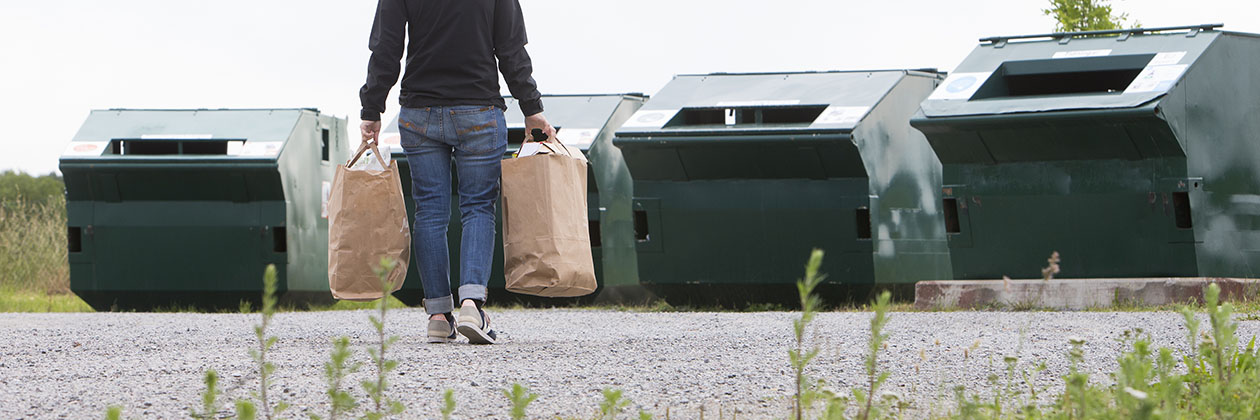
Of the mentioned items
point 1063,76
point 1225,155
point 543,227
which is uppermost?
point 1063,76

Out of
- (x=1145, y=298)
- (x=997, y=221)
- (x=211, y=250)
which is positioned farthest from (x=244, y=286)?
(x=1145, y=298)

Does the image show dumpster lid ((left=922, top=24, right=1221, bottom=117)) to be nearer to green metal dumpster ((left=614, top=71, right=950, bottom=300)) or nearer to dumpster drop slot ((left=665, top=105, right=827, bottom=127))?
green metal dumpster ((left=614, top=71, right=950, bottom=300))

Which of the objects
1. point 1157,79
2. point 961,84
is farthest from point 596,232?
point 1157,79

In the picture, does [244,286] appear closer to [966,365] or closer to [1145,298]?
[1145,298]

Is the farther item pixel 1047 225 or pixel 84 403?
pixel 1047 225

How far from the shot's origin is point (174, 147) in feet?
33.1

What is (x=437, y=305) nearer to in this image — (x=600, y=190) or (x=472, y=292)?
(x=472, y=292)

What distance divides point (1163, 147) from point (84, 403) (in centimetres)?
570

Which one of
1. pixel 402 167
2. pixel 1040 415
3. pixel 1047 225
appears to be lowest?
pixel 1040 415

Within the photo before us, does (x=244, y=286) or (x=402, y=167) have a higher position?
(x=402, y=167)

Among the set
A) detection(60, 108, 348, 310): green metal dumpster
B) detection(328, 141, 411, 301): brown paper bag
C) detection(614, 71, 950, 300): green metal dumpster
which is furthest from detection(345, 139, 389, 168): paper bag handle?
detection(60, 108, 348, 310): green metal dumpster

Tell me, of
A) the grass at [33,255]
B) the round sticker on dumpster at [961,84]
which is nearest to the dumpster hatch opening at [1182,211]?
the round sticker on dumpster at [961,84]

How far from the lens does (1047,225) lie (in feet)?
25.5

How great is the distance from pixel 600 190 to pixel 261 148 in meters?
2.16
